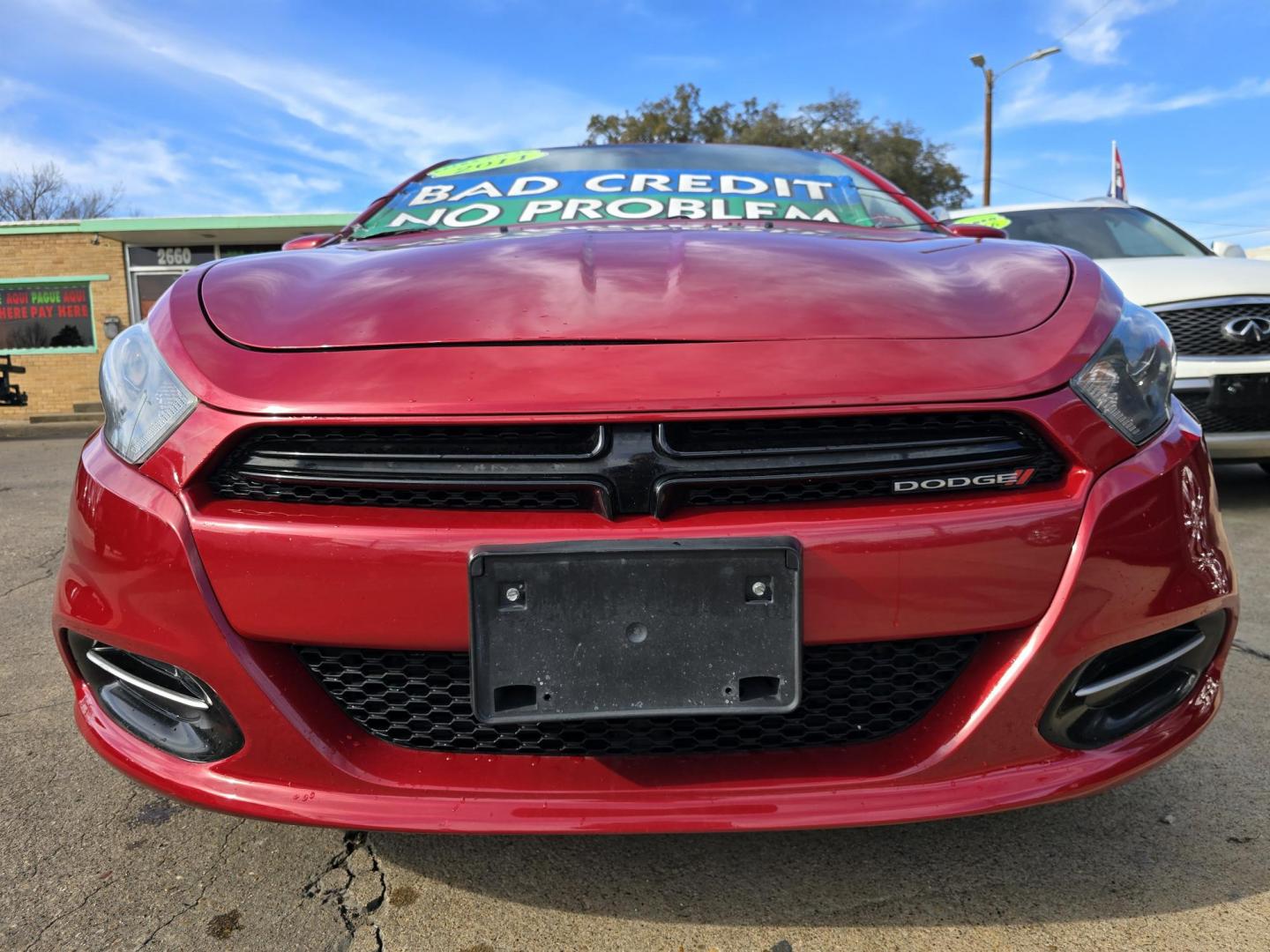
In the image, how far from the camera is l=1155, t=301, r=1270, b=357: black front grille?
12.8 feet

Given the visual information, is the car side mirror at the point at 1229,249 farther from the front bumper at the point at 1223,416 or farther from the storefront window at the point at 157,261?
the storefront window at the point at 157,261

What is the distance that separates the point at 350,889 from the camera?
1479mm

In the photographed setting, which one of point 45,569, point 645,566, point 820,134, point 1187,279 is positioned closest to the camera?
point 645,566

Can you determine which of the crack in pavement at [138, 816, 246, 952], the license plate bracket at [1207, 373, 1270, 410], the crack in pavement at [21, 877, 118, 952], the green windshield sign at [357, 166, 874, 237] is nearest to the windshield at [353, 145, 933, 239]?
the green windshield sign at [357, 166, 874, 237]

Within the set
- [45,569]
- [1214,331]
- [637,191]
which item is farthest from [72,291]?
[1214,331]

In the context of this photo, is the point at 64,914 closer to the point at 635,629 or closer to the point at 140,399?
the point at 140,399

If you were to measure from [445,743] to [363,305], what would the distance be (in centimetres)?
67

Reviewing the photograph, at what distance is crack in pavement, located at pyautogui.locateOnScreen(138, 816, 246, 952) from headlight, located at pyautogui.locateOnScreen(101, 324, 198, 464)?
0.55m

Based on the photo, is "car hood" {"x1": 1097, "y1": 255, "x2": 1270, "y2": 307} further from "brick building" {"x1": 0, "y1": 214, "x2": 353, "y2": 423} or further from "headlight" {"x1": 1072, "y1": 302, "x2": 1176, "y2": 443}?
"brick building" {"x1": 0, "y1": 214, "x2": 353, "y2": 423}

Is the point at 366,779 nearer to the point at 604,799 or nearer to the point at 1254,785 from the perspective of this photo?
the point at 604,799

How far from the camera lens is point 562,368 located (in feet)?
4.07

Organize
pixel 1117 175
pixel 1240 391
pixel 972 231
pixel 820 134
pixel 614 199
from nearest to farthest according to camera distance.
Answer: pixel 972 231 < pixel 614 199 < pixel 1240 391 < pixel 1117 175 < pixel 820 134

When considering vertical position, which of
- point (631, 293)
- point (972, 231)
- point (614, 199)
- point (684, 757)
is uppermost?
point (614, 199)

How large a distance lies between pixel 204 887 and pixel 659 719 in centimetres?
82
